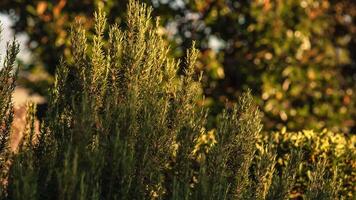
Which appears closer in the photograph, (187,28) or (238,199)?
(238,199)

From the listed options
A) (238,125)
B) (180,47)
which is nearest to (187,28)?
(180,47)

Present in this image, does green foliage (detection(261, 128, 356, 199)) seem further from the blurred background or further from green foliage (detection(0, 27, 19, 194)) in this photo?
green foliage (detection(0, 27, 19, 194))

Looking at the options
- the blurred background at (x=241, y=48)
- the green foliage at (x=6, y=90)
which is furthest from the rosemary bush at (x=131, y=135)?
the blurred background at (x=241, y=48)

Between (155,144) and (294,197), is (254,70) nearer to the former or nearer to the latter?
(294,197)

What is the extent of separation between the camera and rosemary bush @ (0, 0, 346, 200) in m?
4.03

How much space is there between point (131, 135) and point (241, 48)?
5341mm

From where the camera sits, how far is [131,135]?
419 cm

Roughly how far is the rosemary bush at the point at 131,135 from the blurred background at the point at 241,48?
4.14 meters

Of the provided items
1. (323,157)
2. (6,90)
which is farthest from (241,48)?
(6,90)

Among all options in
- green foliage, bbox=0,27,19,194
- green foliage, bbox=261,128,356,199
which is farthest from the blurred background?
green foliage, bbox=0,27,19,194

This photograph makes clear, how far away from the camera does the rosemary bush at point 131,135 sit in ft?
13.2

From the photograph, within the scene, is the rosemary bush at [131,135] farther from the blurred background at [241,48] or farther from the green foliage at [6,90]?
the blurred background at [241,48]

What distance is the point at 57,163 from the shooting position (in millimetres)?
4227

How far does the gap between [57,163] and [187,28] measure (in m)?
5.13
